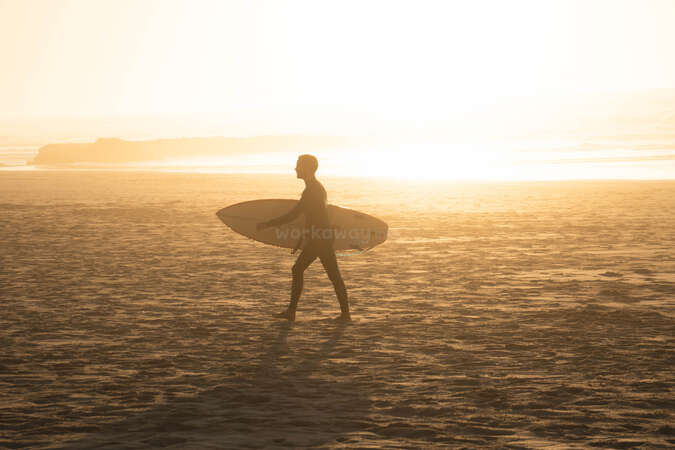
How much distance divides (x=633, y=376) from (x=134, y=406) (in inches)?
153

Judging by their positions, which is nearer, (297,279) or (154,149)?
(297,279)

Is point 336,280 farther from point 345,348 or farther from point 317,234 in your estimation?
point 345,348

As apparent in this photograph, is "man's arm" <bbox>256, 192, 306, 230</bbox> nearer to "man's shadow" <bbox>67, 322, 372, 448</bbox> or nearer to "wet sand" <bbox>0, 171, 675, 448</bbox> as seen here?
"wet sand" <bbox>0, 171, 675, 448</bbox>

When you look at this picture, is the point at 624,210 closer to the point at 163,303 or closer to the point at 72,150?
the point at 163,303

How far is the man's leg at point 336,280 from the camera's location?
415 inches

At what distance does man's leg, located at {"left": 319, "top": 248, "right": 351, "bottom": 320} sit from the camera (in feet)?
34.6

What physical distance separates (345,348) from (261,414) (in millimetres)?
2442

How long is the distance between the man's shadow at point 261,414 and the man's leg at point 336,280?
7.30ft

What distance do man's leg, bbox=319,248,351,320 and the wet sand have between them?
0.27 meters

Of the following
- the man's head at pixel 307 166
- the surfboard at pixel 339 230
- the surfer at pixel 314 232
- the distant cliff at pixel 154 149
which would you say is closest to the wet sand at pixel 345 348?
the surfer at pixel 314 232

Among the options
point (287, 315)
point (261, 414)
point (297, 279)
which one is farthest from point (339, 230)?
point (261, 414)

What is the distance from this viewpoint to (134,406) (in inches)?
274

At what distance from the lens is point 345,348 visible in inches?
357

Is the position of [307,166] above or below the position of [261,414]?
above
